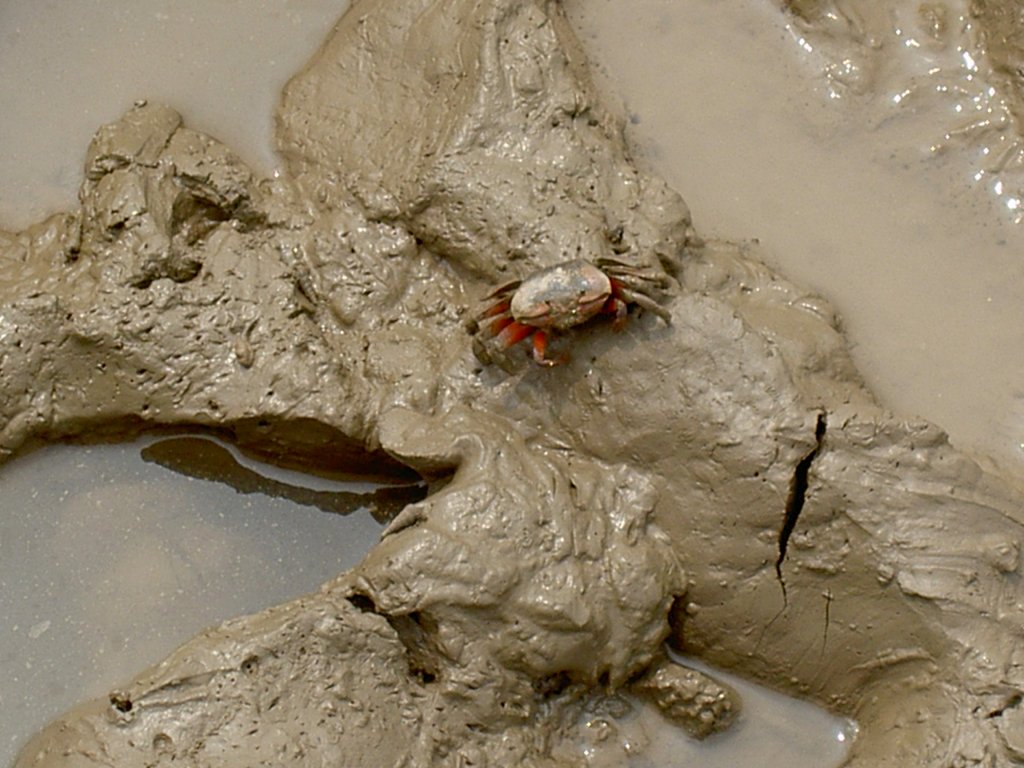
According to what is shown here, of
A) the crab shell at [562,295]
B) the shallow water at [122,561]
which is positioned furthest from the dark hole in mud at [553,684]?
the crab shell at [562,295]

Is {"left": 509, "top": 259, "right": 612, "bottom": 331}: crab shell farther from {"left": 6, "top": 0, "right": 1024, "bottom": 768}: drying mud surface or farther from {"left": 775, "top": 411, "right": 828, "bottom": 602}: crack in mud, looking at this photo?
{"left": 775, "top": 411, "right": 828, "bottom": 602}: crack in mud

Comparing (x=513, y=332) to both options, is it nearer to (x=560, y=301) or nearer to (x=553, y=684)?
(x=560, y=301)

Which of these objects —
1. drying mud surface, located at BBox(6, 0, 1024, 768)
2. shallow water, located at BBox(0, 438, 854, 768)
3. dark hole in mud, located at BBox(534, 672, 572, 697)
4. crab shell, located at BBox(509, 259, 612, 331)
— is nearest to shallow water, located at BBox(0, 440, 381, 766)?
shallow water, located at BBox(0, 438, 854, 768)

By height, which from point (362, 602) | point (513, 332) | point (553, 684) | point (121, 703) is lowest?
point (121, 703)

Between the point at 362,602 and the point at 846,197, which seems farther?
the point at 846,197

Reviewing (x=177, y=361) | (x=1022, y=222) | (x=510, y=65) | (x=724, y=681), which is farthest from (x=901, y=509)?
(x=177, y=361)

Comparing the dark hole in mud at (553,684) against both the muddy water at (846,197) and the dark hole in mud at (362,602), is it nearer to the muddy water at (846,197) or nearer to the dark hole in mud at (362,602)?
the dark hole in mud at (362,602)

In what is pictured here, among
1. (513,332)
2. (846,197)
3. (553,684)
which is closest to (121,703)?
(553,684)
